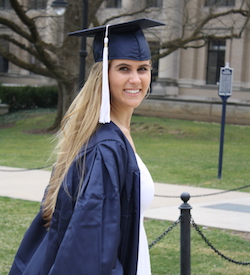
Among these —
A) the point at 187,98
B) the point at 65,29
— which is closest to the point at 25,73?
the point at 187,98

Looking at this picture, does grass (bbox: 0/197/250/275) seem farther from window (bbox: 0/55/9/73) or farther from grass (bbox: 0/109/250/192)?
window (bbox: 0/55/9/73)

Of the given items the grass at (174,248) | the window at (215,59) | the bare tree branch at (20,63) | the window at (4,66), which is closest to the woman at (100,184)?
the grass at (174,248)

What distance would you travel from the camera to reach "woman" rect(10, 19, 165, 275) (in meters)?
2.42

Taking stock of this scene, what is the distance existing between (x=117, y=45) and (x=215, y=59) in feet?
95.9

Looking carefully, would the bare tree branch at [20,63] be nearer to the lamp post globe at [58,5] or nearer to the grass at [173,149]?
the grass at [173,149]

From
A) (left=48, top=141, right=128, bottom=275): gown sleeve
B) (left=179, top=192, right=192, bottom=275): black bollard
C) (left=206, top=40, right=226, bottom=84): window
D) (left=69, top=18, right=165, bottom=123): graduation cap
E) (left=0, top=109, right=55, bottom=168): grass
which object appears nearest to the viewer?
(left=48, top=141, right=128, bottom=275): gown sleeve

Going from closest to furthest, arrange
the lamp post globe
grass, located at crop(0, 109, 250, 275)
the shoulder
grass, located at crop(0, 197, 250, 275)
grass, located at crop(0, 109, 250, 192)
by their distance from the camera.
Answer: the shoulder
grass, located at crop(0, 197, 250, 275)
grass, located at crop(0, 109, 250, 275)
grass, located at crop(0, 109, 250, 192)
the lamp post globe

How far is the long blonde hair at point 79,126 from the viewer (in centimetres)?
268

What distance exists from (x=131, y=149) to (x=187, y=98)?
2888 centimetres

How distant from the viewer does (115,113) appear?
2900mm

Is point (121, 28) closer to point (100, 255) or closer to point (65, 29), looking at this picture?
point (100, 255)

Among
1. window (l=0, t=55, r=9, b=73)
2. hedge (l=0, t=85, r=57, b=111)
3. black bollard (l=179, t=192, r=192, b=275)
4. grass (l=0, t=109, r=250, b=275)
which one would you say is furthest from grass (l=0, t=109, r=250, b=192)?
window (l=0, t=55, r=9, b=73)

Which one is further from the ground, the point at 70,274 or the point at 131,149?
the point at 131,149

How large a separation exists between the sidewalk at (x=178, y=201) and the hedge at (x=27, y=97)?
19617 millimetres
